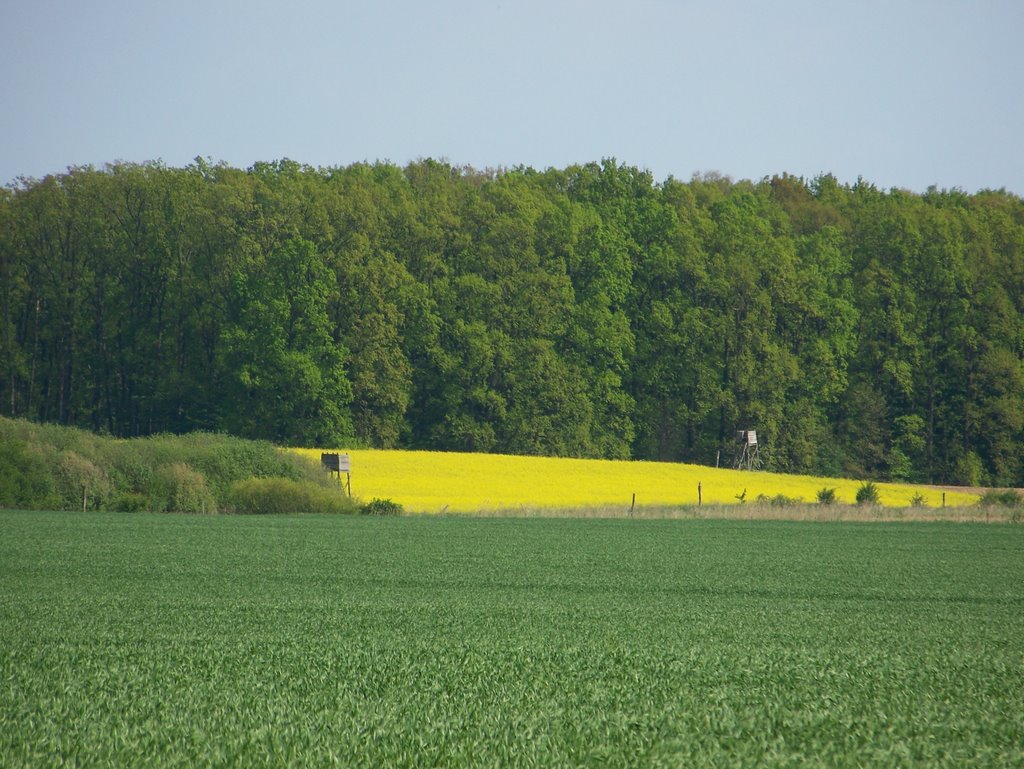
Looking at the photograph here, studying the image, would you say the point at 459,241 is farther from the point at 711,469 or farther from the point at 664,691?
the point at 664,691

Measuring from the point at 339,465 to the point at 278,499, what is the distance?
4.14 metres

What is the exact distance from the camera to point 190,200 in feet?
226

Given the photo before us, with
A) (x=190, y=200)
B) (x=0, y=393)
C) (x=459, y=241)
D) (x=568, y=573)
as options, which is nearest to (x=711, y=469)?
(x=459, y=241)

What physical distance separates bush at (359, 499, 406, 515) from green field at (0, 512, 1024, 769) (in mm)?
18534

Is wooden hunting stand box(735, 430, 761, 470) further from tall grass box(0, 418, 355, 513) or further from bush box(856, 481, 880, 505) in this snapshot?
tall grass box(0, 418, 355, 513)

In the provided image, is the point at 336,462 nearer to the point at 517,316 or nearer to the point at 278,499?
the point at 278,499

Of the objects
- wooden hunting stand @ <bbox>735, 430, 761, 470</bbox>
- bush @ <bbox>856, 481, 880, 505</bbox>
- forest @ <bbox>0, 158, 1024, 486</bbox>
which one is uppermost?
forest @ <bbox>0, 158, 1024, 486</bbox>

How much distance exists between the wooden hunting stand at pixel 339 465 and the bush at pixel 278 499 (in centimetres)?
255

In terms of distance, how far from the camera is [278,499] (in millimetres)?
46625

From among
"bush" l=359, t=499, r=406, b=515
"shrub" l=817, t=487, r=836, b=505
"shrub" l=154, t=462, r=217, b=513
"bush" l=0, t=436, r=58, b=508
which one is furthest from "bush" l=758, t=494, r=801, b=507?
"bush" l=0, t=436, r=58, b=508

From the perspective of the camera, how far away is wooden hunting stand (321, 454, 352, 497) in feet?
165

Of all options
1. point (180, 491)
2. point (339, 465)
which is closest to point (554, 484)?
point (339, 465)

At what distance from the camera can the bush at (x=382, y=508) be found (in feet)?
152

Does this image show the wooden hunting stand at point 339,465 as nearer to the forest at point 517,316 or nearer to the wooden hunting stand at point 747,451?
the forest at point 517,316
